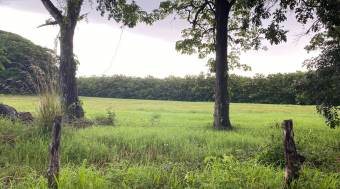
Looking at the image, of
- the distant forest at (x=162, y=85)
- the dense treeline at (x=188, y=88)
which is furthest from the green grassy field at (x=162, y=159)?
the dense treeline at (x=188, y=88)

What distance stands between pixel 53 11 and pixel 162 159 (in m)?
9.91

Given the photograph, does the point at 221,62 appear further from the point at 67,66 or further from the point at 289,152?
the point at 289,152

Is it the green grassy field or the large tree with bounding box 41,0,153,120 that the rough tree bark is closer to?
the large tree with bounding box 41,0,153,120

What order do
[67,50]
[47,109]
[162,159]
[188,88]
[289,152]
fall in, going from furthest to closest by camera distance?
[188,88]
[67,50]
[47,109]
[162,159]
[289,152]

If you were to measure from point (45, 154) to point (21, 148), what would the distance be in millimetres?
745

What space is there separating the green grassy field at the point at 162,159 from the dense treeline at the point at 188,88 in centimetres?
2034

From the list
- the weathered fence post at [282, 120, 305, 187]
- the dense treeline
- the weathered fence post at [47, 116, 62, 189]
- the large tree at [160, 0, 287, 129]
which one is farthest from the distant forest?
the weathered fence post at [47, 116, 62, 189]

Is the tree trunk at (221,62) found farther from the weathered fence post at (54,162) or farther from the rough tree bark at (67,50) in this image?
the weathered fence post at (54,162)

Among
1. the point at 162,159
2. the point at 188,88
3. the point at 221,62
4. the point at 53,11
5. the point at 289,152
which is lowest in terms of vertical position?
the point at 162,159

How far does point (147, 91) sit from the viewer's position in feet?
142

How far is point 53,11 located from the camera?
17.6 meters

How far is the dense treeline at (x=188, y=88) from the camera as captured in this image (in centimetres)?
3756

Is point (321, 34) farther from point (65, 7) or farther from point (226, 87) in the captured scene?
point (65, 7)

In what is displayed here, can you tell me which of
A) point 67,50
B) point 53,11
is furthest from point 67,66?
point 53,11
